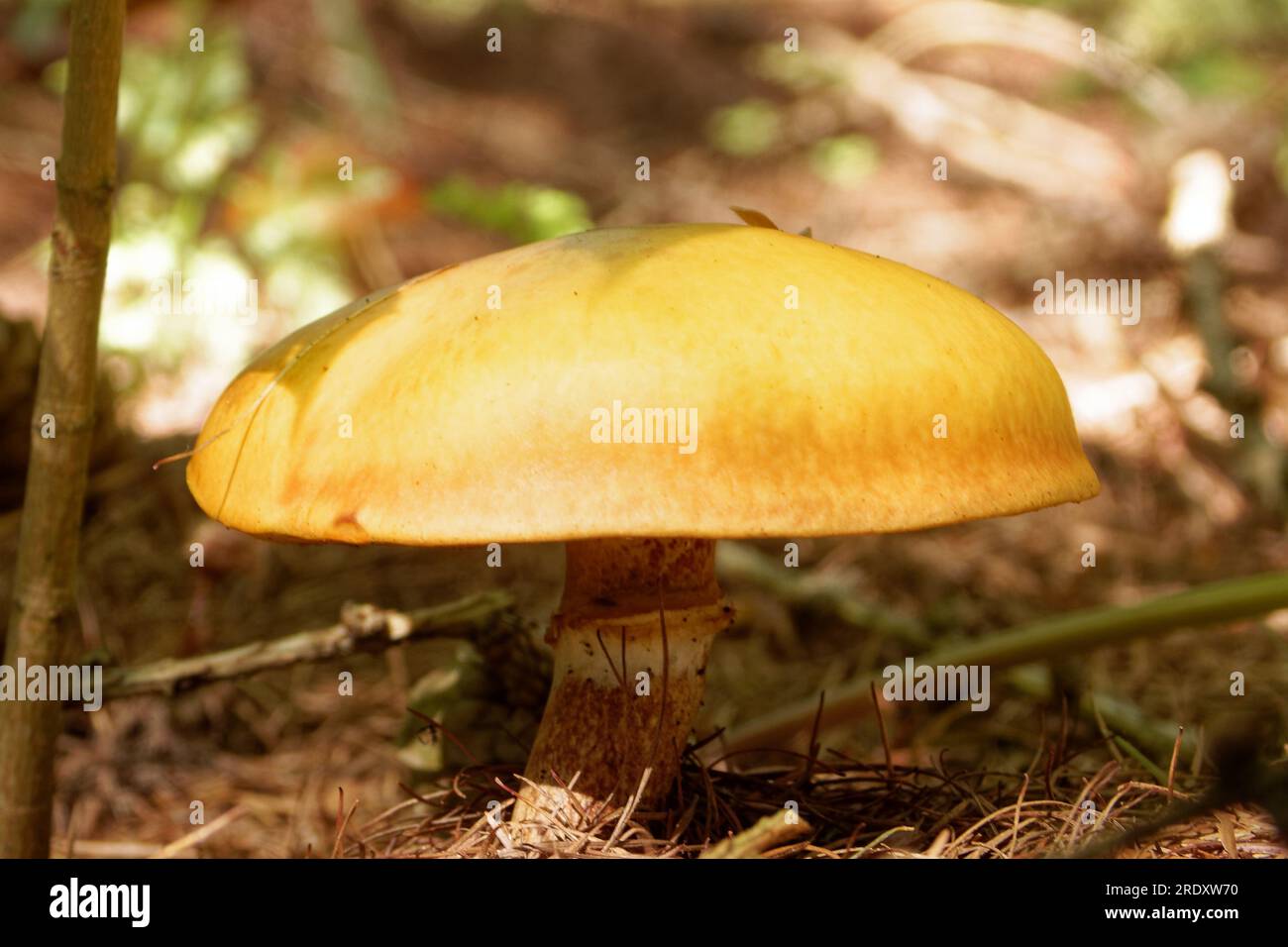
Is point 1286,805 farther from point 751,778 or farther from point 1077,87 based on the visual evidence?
point 1077,87

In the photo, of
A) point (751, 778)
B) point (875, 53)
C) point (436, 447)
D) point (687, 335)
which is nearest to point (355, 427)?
point (436, 447)

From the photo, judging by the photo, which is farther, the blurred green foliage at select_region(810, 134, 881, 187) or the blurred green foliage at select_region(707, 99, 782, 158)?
the blurred green foliage at select_region(707, 99, 782, 158)
